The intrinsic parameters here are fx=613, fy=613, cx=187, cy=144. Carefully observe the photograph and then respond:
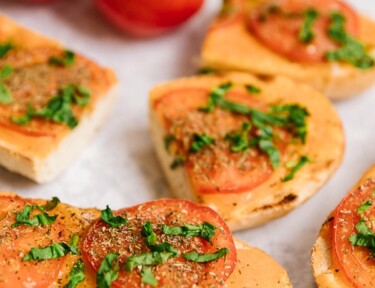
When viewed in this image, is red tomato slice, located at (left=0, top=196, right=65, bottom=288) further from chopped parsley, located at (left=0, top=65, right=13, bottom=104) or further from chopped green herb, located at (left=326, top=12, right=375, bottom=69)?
chopped green herb, located at (left=326, top=12, right=375, bottom=69)

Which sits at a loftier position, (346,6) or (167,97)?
(346,6)

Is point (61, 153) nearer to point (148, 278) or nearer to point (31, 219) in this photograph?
point (31, 219)

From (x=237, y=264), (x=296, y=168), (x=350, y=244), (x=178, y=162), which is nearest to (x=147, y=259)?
(x=237, y=264)

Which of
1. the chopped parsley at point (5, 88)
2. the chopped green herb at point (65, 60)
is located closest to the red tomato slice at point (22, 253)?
the chopped parsley at point (5, 88)

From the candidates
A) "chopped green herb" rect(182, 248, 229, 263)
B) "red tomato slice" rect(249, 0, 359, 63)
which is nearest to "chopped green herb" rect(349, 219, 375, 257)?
"chopped green herb" rect(182, 248, 229, 263)

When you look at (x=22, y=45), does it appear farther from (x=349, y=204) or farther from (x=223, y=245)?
(x=349, y=204)

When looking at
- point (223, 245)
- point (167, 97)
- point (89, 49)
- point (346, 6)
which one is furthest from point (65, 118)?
point (346, 6)
